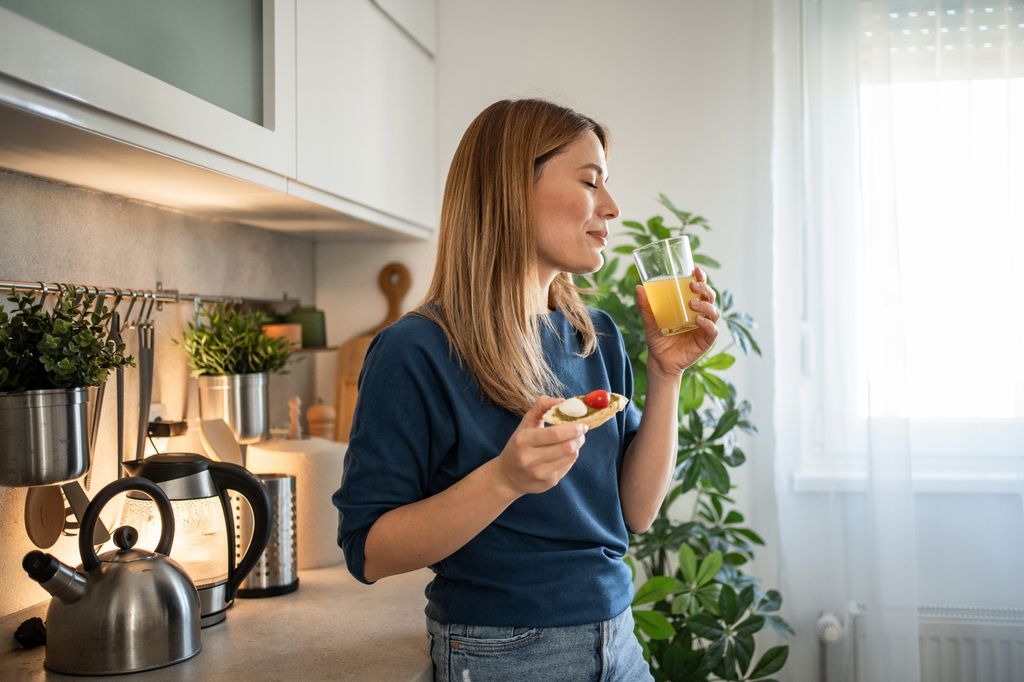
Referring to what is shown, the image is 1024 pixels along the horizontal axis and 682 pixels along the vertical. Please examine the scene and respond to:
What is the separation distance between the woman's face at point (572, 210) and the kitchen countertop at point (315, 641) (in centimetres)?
58

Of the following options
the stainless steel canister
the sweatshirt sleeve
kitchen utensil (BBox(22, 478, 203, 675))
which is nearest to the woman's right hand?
the sweatshirt sleeve

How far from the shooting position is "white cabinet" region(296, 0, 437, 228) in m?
1.56

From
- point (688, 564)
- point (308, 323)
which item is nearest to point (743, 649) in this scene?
point (688, 564)

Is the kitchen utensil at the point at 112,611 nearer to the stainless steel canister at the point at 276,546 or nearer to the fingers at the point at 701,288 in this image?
the stainless steel canister at the point at 276,546

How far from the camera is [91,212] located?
4.80 feet

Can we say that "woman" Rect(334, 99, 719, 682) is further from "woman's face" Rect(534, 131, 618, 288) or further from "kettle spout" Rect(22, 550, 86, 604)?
"kettle spout" Rect(22, 550, 86, 604)

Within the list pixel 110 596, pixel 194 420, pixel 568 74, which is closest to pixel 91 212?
pixel 194 420

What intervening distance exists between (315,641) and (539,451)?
1.94 ft

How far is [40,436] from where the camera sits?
1.08 meters

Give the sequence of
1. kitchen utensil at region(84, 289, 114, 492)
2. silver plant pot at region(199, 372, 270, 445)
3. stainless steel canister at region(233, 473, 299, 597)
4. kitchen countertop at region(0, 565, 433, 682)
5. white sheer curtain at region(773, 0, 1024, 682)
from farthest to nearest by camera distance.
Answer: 1. white sheer curtain at region(773, 0, 1024, 682)
2. silver plant pot at region(199, 372, 270, 445)
3. stainless steel canister at region(233, 473, 299, 597)
4. kitchen utensil at region(84, 289, 114, 492)
5. kitchen countertop at region(0, 565, 433, 682)

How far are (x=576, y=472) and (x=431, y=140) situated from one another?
4.47ft

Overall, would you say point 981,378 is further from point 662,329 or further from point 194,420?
point 194,420

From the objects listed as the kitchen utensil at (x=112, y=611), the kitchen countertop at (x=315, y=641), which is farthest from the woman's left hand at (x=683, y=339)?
the kitchen utensil at (x=112, y=611)

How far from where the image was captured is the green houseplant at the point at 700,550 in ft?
6.26
